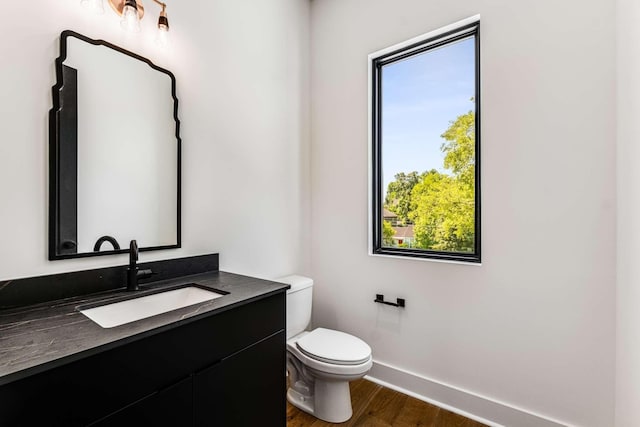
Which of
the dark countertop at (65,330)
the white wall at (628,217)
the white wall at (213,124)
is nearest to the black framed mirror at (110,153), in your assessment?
the white wall at (213,124)

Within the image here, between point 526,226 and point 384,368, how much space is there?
129 cm

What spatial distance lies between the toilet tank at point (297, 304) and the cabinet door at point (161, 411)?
0.95 meters

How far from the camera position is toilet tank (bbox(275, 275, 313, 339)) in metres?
1.96

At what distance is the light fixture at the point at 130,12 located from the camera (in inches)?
51.1

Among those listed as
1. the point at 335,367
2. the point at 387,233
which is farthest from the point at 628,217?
the point at 335,367

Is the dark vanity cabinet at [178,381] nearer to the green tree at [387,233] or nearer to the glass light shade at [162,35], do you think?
the green tree at [387,233]

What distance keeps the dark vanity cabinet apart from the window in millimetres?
1131

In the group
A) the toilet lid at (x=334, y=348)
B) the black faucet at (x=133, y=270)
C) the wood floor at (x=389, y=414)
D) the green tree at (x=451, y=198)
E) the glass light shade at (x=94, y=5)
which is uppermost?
the glass light shade at (x=94, y=5)

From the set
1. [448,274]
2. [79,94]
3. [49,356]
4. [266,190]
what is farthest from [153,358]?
[448,274]

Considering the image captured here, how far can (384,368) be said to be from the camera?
212cm

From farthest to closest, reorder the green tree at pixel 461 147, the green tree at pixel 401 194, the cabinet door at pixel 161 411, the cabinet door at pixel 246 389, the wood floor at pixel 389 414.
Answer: the green tree at pixel 401 194 → the green tree at pixel 461 147 → the wood floor at pixel 389 414 → the cabinet door at pixel 246 389 → the cabinet door at pixel 161 411

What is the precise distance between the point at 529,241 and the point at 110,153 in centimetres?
209

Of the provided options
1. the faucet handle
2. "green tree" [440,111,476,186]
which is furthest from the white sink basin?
"green tree" [440,111,476,186]

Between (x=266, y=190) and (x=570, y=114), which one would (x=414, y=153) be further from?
(x=266, y=190)
